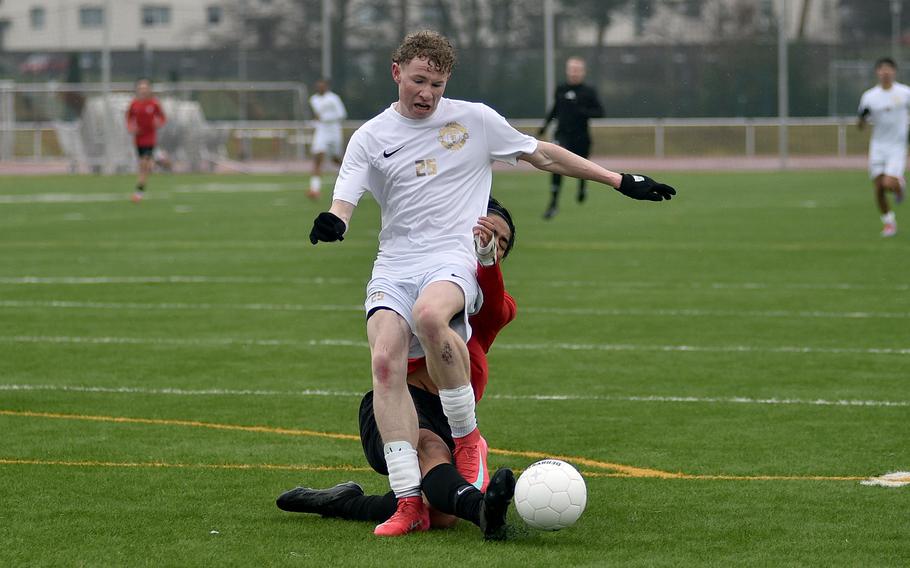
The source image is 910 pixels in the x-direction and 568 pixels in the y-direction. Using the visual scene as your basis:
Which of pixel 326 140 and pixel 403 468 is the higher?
pixel 326 140

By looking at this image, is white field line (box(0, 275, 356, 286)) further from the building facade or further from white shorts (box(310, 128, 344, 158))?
the building facade

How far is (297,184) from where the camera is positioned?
3734 centimetres

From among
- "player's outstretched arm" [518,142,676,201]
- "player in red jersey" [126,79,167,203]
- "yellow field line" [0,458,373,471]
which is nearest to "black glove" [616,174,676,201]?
"player's outstretched arm" [518,142,676,201]

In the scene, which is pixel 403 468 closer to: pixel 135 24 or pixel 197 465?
pixel 197 465

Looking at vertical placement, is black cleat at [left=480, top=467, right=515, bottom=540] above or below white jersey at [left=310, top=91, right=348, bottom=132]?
below

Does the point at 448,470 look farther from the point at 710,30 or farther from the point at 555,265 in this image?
the point at 710,30

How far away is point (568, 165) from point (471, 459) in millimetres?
1226

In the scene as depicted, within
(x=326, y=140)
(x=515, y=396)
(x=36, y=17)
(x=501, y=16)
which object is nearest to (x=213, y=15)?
(x=36, y=17)

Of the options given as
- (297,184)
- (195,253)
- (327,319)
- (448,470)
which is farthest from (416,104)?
(297,184)

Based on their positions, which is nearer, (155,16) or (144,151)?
(144,151)

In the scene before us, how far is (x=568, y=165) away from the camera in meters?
6.17

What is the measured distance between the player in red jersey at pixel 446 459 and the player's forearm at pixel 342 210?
49cm

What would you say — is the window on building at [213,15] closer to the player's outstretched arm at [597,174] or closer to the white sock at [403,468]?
the player's outstretched arm at [597,174]

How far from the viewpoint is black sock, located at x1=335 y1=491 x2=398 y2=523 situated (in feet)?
19.7
